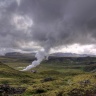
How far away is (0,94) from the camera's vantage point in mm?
93688

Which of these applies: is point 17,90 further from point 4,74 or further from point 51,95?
point 4,74

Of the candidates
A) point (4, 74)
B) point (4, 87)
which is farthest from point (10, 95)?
point (4, 74)

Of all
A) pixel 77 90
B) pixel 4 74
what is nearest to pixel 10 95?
pixel 77 90

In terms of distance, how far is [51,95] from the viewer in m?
89.7

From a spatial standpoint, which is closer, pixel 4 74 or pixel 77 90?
pixel 77 90

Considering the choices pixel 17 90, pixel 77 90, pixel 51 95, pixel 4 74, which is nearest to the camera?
pixel 51 95

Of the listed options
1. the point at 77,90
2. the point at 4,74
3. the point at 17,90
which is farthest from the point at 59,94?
the point at 4,74

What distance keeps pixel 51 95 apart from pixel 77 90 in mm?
14121

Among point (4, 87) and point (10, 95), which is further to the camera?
point (4, 87)

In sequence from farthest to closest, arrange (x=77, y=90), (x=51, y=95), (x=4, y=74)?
(x=4, y=74)
(x=77, y=90)
(x=51, y=95)


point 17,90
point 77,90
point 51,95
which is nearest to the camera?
point 51,95

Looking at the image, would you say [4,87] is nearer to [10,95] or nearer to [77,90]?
[10,95]

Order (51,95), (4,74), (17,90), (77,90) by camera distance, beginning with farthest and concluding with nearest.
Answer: (4,74), (17,90), (77,90), (51,95)

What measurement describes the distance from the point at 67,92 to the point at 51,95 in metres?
7.82
